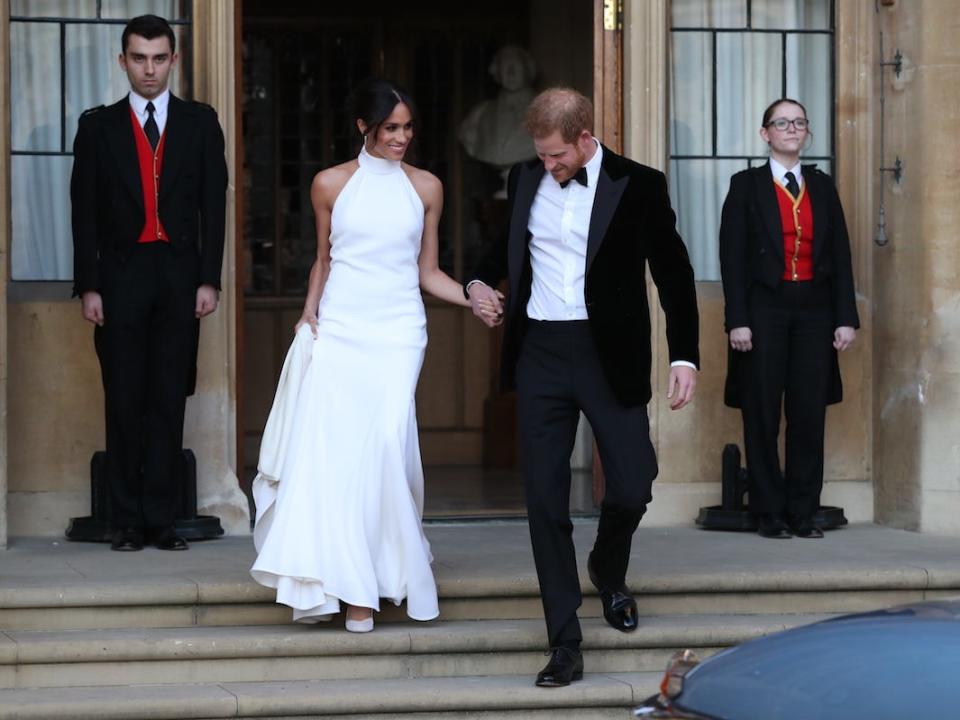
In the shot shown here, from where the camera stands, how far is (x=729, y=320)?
Answer: 9359 mm

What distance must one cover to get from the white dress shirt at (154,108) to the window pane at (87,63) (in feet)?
2.33

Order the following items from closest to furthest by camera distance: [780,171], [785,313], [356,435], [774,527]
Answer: [356,435] < [774,527] < [785,313] < [780,171]

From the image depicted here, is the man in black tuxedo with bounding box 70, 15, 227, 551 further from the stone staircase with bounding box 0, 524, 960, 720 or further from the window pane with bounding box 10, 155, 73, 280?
the window pane with bounding box 10, 155, 73, 280

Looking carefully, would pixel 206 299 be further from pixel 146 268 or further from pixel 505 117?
pixel 505 117

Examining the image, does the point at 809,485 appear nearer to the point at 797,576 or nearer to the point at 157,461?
the point at 797,576

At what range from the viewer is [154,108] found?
8805mm

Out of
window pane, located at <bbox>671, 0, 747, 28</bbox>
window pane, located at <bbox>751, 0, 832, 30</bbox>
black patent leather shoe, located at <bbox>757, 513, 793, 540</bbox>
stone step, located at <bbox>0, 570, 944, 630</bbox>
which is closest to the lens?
stone step, located at <bbox>0, 570, 944, 630</bbox>

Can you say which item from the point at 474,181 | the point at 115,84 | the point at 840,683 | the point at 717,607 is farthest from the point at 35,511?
the point at 840,683

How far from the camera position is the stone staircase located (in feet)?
22.6

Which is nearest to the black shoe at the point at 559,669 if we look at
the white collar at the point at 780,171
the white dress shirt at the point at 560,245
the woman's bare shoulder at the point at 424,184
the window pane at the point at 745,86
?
the white dress shirt at the point at 560,245

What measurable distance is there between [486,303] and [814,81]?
12.9ft

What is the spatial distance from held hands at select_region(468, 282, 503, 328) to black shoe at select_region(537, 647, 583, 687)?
1165 mm

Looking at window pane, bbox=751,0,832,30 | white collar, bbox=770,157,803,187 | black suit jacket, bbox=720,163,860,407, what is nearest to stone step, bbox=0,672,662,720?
black suit jacket, bbox=720,163,860,407

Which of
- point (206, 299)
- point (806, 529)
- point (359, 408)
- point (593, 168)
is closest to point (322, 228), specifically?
point (359, 408)
